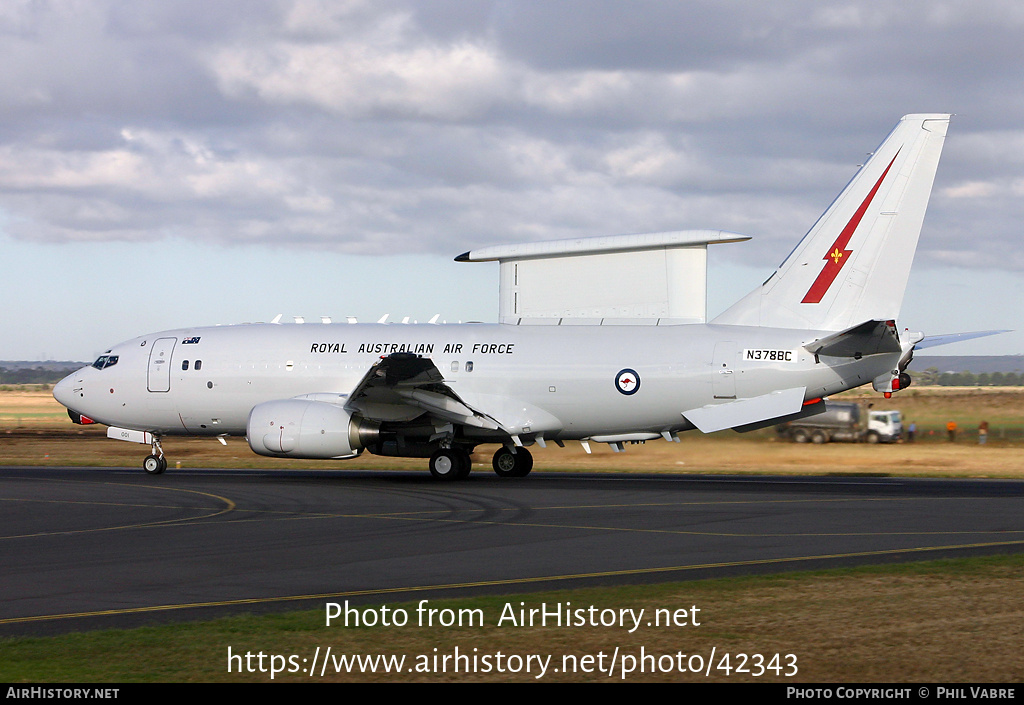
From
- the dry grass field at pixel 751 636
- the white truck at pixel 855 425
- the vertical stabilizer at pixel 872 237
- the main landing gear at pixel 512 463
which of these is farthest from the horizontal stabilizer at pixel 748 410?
the white truck at pixel 855 425

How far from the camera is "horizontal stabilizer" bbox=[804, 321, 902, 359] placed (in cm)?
2581

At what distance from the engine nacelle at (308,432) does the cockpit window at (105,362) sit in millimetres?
6998

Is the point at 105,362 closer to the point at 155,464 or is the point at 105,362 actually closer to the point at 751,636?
the point at 155,464

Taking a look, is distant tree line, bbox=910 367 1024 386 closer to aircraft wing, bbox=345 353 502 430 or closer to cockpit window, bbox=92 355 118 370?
aircraft wing, bbox=345 353 502 430

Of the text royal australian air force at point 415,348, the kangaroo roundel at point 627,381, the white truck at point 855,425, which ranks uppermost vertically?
the text royal australian air force at point 415,348

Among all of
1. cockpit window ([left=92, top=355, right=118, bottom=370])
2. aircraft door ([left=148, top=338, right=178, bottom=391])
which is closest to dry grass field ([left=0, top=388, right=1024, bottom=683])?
aircraft door ([left=148, top=338, right=178, bottom=391])

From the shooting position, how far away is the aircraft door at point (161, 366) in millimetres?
32562

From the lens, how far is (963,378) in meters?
116

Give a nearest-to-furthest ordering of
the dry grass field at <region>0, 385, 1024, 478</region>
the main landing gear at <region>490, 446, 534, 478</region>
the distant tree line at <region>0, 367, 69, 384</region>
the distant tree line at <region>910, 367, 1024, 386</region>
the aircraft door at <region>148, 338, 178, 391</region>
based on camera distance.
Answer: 1. the main landing gear at <region>490, 446, 534, 478</region>
2. the aircraft door at <region>148, 338, 178, 391</region>
3. the dry grass field at <region>0, 385, 1024, 478</region>
4. the distant tree line at <region>910, 367, 1024, 386</region>
5. the distant tree line at <region>0, 367, 69, 384</region>

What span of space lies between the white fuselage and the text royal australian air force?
0.11ft

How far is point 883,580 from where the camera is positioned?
1298 centimetres

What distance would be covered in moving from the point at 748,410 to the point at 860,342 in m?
3.14

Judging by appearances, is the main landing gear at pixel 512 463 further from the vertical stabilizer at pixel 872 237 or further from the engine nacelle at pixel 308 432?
the vertical stabilizer at pixel 872 237
